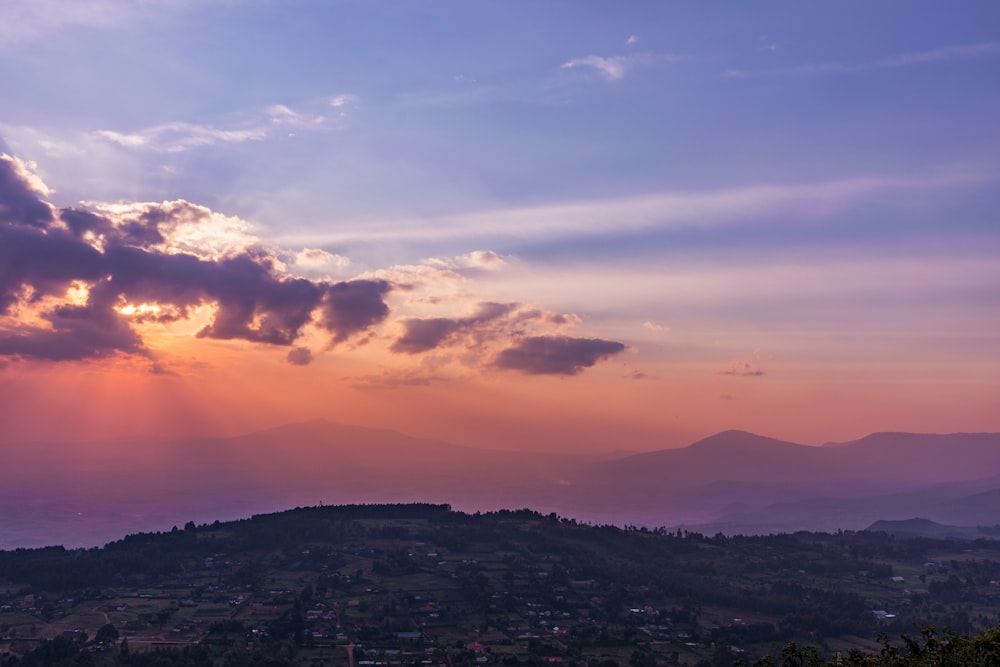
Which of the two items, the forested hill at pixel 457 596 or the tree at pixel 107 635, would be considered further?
the forested hill at pixel 457 596

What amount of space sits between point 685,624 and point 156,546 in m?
Result: 110

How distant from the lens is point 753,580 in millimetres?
167250

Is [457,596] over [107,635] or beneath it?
beneath

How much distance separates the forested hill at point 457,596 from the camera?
111m

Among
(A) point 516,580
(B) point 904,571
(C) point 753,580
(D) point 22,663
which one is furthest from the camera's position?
(B) point 904,571

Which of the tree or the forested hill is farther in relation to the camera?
the forested hill

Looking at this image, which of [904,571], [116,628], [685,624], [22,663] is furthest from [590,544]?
[22,663]

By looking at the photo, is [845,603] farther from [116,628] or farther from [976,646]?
[116,628]

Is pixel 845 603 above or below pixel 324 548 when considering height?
below

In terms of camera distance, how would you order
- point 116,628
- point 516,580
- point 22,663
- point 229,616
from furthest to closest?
point 516,580, point 229,616, point 116,628, point 22,663

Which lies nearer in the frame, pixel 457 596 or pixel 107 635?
pixel 107 635

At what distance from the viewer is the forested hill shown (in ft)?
364

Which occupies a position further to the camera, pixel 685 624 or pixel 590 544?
pixel 590 544

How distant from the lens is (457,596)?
140125mm
